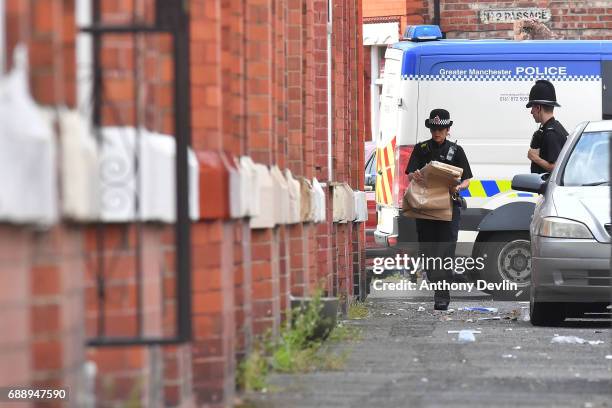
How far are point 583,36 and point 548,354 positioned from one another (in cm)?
1869

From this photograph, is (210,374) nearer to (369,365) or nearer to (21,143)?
(369,365)

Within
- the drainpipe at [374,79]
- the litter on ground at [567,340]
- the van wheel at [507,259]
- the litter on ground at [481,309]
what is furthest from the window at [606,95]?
the drainpipe at [374,79]

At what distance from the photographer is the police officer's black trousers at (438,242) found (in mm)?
16609

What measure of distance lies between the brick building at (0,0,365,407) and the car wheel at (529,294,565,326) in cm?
378

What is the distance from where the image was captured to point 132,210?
19.9 feet

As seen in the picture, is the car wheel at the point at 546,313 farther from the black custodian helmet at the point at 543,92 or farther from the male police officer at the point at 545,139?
the black custodian helmet at the point at 543,92

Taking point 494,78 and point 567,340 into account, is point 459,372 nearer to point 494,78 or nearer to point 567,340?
point 567,340

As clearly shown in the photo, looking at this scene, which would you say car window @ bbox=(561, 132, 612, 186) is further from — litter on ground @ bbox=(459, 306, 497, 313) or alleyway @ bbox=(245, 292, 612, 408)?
litter on ground @ bbox=(459, 306, 497, 313)

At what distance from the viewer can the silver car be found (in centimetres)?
1327

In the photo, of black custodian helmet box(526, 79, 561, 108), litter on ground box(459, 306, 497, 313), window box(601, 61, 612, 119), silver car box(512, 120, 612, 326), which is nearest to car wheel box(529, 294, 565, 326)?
silver car box(512, 120, 612, 326)

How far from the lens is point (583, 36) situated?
95.6 feet

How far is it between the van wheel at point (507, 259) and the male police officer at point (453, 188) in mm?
1890

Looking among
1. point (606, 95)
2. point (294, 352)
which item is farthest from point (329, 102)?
point (294, 352)

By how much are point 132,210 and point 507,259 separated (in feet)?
42.4
